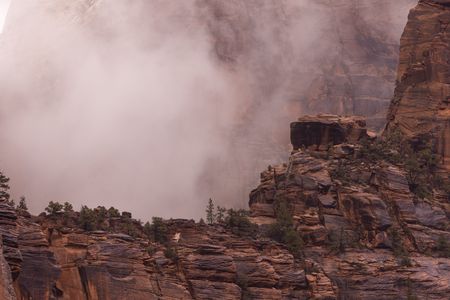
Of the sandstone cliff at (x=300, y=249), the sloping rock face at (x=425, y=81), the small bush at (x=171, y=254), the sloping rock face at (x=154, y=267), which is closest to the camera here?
the sloping rock face at (x=154, y=267)

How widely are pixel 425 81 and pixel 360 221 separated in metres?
22.5

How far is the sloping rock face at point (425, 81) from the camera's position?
6004 inches

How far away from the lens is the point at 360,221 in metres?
139

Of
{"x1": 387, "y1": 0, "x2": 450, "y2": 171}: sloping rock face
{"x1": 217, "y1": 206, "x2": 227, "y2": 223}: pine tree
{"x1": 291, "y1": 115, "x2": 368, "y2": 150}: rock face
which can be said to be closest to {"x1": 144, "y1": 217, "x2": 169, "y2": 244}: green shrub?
{"x1": 217, "y1": 206, "x2": 227, "y2": 223}: pine tree

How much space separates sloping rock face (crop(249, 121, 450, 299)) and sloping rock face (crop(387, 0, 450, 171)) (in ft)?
28.2

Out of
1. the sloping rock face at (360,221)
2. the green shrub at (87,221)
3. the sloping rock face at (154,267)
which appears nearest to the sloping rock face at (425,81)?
the sloping rock face at (360,221)

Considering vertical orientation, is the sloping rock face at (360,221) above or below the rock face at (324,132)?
below

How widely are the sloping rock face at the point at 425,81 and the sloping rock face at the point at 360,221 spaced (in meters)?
8.59

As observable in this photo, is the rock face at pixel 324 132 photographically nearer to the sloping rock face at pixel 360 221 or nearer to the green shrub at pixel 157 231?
the sloping rock face at pixel 360 221

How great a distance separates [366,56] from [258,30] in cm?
1436

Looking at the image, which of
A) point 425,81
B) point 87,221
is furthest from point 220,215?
point 425,81

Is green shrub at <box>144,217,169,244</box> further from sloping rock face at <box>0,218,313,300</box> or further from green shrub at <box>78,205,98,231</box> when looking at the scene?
green shrub at <box>78,205,98,231</box>

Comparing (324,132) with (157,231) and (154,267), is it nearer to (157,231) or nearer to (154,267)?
(157,231)

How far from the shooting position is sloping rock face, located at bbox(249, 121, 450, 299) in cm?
13062
